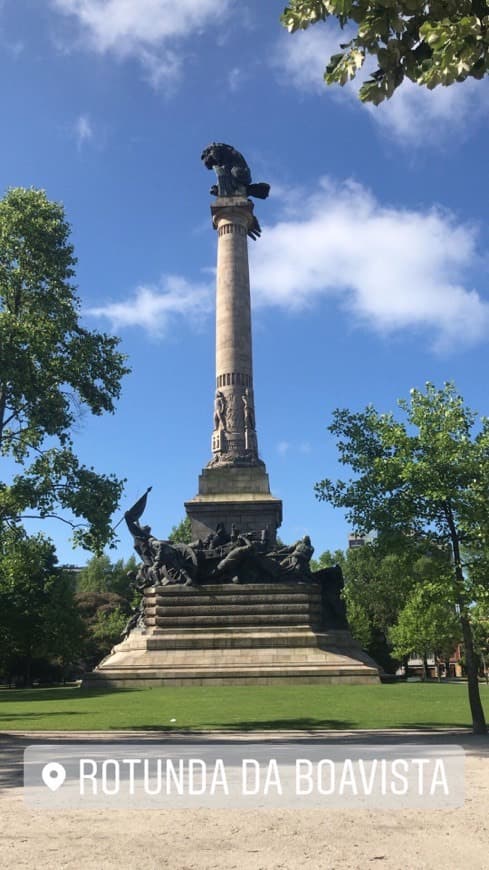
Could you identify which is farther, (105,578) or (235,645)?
(105,578)

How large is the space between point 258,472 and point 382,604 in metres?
37.6

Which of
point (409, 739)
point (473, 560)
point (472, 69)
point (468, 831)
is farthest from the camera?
point (473, 560)

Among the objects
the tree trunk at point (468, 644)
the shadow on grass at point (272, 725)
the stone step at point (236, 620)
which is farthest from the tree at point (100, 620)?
the tree trunk at point (468, 644)

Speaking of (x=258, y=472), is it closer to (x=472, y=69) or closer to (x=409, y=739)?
(x=409, y=739)

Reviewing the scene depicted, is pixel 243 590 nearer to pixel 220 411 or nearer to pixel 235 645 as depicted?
pixel 235 645

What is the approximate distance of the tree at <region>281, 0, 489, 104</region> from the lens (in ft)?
16.6

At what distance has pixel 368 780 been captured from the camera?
29.9 ft

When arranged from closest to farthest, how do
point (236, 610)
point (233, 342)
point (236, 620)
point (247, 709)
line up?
point (247, 709) → point (236, 620) → point (236, 610) → point (233, 342)

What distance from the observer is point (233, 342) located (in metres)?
40.1

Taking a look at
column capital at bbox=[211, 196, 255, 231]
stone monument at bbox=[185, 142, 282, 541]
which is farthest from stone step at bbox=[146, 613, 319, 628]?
column capital at bbox=[211, 196, 255, 231]

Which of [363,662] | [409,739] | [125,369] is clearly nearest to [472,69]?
[409,739]

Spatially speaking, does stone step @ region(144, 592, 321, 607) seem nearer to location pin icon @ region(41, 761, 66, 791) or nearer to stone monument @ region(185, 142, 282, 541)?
stone monument @ region(185, 142, 282, 541)

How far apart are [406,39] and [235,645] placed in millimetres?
26393

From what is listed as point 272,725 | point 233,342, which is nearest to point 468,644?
point 272,725
